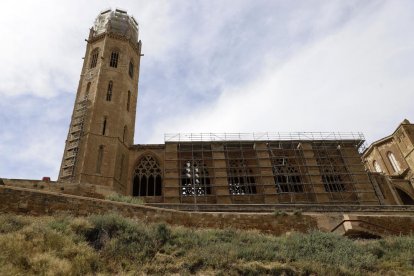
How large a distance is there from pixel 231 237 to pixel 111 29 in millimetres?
25374

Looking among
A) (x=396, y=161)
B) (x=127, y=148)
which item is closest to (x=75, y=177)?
(x=127, y=148)

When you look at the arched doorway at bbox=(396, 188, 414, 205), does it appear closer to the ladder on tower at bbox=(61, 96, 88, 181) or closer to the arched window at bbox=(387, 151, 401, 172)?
the arched window at bbox=(387, 151, 401, 172)

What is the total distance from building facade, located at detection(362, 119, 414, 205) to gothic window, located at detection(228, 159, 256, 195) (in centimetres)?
1029

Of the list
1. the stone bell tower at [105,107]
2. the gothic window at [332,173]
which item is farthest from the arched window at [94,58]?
the gothic window at [332,173]

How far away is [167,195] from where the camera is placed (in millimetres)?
24578

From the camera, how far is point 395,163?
115ft

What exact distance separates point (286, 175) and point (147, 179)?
10826 millimetres

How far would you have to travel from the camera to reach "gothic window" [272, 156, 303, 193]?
26748mm

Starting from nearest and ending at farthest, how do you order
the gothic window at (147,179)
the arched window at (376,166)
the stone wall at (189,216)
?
the stone wall at (189,216)
the gothic window at (147,179)
the arched window at (376,166)

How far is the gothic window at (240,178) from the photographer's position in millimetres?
26250

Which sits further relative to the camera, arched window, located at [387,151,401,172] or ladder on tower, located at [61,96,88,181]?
arched window, located at [387,151,401,172]

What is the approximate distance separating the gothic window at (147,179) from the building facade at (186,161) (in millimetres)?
75

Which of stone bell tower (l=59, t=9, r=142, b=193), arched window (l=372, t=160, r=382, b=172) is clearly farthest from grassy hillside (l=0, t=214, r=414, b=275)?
arched window (l=372, t=160, r=382, b=172)

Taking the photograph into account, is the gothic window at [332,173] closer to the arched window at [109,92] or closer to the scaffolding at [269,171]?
the scaffolding at [269,171]
